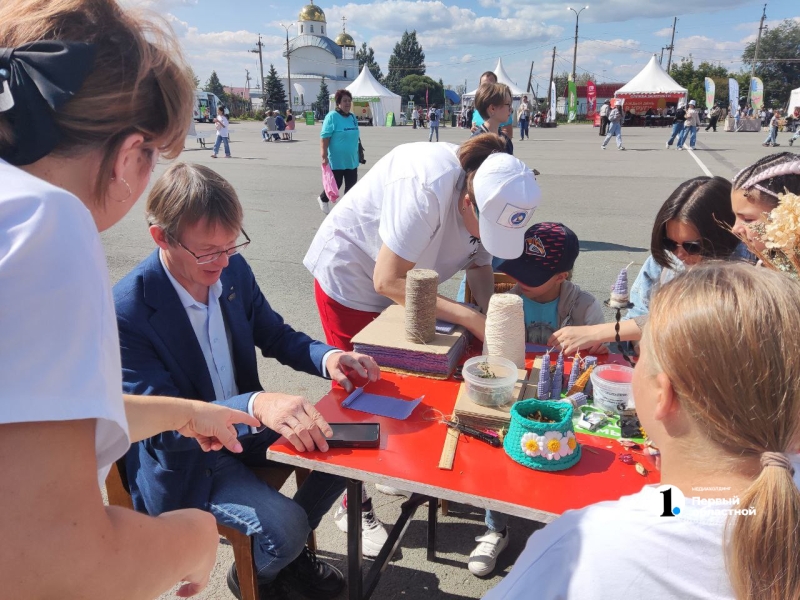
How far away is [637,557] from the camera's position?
88 cm

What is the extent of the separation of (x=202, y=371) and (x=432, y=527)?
1093 mm

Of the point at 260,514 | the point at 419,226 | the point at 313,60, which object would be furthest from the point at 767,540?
the point at 313,60

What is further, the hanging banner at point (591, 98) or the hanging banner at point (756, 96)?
the hanging banner at point (591, 98)

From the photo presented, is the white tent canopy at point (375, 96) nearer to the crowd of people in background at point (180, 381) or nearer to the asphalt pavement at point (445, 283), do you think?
the asphalt pavement at point (445, 283)

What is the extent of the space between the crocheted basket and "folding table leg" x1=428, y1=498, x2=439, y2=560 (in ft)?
2.73

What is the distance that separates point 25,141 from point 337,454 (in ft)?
3.43

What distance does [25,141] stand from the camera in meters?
0.68

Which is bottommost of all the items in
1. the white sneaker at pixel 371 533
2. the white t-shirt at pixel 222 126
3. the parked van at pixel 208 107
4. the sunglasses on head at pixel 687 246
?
the white sneaker at pixel 371 533

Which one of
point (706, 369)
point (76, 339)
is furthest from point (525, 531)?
point (76, 339)

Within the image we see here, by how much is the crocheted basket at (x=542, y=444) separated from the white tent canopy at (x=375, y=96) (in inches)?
1296

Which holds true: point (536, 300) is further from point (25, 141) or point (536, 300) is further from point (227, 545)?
point (25, 141)

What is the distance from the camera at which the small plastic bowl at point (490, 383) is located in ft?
5.26

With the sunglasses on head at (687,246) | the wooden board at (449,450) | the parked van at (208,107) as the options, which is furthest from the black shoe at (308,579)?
the parked van at (208,107)

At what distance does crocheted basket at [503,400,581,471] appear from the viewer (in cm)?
139
